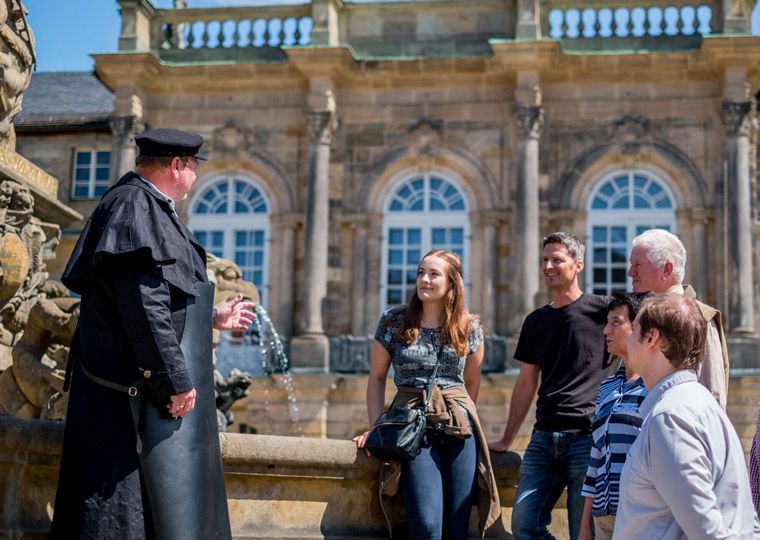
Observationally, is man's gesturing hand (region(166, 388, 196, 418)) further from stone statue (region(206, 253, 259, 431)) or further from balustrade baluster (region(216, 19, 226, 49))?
balustrade baluster (region(216, 19, 226, 49))

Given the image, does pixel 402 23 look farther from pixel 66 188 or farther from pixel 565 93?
pixel 66 188

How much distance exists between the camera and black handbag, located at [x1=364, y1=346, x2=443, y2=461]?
191 inches

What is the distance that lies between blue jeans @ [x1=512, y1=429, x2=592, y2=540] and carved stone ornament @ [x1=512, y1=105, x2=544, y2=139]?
48.8 feet

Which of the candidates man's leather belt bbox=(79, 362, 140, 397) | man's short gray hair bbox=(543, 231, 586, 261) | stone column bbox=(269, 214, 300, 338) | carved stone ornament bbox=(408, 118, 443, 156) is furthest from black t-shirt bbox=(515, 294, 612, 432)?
carved stone ornament bbox=(408, 118, 443, 156)

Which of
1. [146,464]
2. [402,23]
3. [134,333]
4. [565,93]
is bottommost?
[146,464]

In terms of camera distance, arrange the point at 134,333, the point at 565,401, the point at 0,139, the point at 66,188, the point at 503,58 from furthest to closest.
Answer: the point at 66,188, the point at 503,58, the point at 0,139, the point at 565,401, the point at 134,333

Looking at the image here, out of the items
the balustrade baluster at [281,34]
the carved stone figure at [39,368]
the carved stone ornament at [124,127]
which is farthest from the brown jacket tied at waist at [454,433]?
the balustrade baluster at [281,34]

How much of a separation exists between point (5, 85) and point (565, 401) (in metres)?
3.57

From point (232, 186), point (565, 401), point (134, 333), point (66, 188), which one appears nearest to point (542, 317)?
point (565, 401)

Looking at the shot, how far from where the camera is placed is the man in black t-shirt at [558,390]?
201 inches

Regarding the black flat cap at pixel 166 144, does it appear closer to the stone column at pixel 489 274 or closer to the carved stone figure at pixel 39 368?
the carved stone figure at pixel 39 368

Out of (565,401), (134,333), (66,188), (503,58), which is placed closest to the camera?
(134,333)

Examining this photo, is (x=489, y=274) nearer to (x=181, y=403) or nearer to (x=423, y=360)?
(x=423, y=360)

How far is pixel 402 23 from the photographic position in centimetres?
2109
